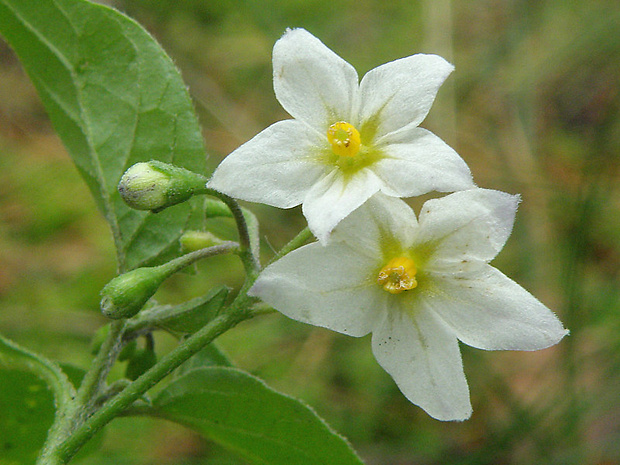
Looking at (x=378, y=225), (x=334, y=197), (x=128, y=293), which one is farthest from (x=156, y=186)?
(x=378, y=225)

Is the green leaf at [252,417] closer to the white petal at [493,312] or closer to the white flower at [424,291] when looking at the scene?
the white flower at [424,291]

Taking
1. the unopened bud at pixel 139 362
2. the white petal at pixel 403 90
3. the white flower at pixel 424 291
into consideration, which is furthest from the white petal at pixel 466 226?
the unopened bud at pixel 139 362

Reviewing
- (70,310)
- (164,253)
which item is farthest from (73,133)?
(70,310)

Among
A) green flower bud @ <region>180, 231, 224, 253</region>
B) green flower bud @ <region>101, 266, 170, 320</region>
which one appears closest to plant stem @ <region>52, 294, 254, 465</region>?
green flower bud @ <region>101, 266, 170, 320</region>

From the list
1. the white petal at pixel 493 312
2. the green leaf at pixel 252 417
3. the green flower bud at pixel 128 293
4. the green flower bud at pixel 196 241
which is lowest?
the green leaf at pixel 252 417

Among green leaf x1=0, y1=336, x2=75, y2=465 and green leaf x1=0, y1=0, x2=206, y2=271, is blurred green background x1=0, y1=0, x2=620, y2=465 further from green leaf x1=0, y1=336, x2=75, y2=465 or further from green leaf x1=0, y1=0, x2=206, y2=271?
green leaf x1=0, y1=0, x2=206, y2=271

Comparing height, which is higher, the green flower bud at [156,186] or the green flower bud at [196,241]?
the green flower bud at [156,186]

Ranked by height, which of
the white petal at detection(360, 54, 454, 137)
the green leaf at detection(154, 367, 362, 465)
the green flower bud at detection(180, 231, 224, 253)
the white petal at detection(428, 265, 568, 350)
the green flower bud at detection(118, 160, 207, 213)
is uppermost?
the white petal at detection(360, 54, 454, 137)

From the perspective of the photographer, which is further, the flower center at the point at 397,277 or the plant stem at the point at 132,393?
the flower center at the point at 397,277
